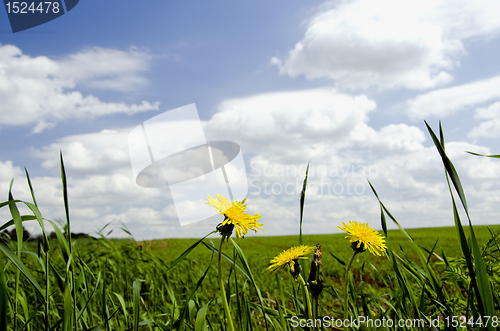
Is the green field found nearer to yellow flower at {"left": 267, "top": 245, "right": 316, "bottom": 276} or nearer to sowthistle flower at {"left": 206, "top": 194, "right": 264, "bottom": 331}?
yellow flower at {"left": 267, "top": 245, "right": 316, "bottom": 276}

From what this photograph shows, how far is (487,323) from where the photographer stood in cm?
88

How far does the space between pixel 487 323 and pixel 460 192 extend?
0.36 meters

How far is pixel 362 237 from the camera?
3.53ft

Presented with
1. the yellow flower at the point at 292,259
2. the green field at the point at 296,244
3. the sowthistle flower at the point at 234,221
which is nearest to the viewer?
the sowthistle flower at the point at 234,221

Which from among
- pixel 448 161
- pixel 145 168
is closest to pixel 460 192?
pixel 448 161

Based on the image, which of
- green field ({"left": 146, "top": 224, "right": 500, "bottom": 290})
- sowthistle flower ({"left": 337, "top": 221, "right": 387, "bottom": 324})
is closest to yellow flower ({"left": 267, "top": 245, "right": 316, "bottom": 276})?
sowthistle flower ({"left": 337, "top": 221, "right": 387, "bottom": 324})

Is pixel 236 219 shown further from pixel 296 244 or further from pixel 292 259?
pixel 296 244

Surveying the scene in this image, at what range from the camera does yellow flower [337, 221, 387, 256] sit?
108 centimetres

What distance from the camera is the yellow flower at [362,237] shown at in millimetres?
1075

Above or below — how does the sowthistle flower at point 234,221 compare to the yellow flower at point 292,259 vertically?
above

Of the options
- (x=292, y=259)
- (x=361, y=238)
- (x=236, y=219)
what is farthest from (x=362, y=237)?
(x=236, y=219)

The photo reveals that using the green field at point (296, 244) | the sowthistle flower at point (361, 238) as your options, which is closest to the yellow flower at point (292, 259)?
the sowthistle flower at point (361, 238)

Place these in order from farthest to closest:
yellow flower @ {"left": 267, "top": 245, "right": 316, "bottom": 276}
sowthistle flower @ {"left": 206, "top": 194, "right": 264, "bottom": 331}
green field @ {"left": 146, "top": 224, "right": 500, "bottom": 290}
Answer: green field @ {"left": 146, "top": 224, "right": 500, "bottom": 290}
yellow flower @ {"left": 267, "top": 245, "right": 316, "bottom": 276}
sowthistle flower @ {"left": 206, "top": 194, "right": 264, "bottom": 331}

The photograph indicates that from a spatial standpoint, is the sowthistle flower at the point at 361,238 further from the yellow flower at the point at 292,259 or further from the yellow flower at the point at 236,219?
the yellow flower at the point at 236,219
